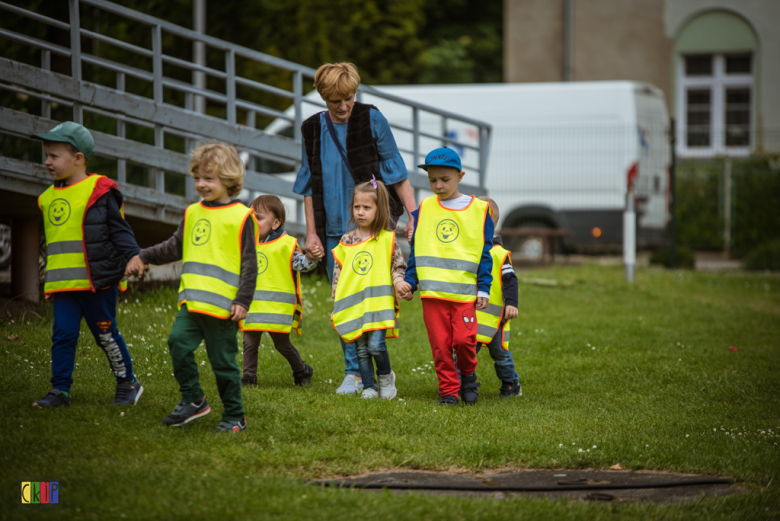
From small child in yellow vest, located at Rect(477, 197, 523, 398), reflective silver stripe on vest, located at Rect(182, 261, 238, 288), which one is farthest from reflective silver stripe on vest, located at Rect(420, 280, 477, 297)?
reflective silver stripe on vest, located at Rect(182, 261, 238, 288)

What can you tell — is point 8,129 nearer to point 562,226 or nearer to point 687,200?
point 562,226

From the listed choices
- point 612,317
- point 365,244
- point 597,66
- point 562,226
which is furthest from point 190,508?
point 597,66

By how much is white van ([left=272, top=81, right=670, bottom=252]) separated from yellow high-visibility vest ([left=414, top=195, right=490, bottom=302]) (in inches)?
394

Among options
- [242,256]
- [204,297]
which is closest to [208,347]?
[204,297]

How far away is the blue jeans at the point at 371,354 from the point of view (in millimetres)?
5207

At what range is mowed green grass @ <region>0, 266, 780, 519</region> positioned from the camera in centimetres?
339

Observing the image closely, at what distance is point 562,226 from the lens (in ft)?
51.2

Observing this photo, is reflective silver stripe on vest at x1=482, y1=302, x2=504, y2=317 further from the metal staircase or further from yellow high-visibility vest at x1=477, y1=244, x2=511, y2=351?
the metal staircase

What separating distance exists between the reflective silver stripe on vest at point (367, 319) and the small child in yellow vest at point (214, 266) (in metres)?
1.15

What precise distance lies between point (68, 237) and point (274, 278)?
1.43 meters

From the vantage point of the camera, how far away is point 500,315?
5.46 metres

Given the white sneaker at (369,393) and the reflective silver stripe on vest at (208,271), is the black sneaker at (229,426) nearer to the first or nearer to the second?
the reflective silver stripe on vest at (208,271)

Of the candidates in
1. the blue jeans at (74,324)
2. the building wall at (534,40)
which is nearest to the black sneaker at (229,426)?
the blue jeans at (74,324)

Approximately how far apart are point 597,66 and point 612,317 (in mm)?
14885
